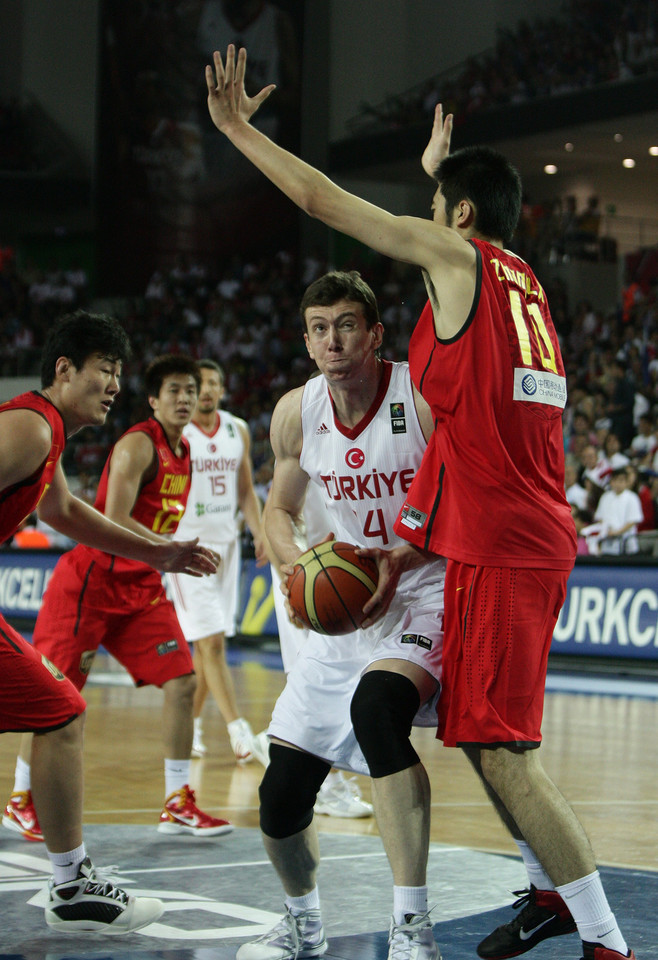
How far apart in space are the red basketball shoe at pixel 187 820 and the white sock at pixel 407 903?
2.27m

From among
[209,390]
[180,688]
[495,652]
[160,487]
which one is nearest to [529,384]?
[495,652]

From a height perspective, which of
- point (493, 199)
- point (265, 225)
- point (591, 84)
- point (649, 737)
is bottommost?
point (649, 737)

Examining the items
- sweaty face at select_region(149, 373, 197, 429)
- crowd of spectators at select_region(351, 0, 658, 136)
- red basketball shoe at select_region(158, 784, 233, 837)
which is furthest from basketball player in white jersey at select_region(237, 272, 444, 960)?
crowd of spectators at select_region(351, 0, 658, 136)

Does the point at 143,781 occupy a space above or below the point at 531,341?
below

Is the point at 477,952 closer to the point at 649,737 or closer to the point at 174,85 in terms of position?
the point at 649,737

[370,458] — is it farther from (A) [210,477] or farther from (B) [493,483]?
(A) [210,477]

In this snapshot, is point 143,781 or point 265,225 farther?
point 265,225

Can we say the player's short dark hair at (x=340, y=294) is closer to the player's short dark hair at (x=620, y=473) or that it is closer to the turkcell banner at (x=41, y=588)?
the player's short dark hair at (x=620, y=473)

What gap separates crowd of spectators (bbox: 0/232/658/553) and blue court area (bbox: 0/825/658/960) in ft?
25.5

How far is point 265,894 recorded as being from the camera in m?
4.48

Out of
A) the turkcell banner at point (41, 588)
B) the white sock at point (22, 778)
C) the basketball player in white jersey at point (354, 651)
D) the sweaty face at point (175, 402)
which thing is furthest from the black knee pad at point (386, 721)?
the turkcell banner at point (41, 588)

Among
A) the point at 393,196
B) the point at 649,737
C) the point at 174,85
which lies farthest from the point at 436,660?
the point at 174,85

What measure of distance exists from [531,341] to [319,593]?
99 cm

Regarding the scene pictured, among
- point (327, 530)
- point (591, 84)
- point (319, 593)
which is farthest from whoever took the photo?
point (591, 84)
